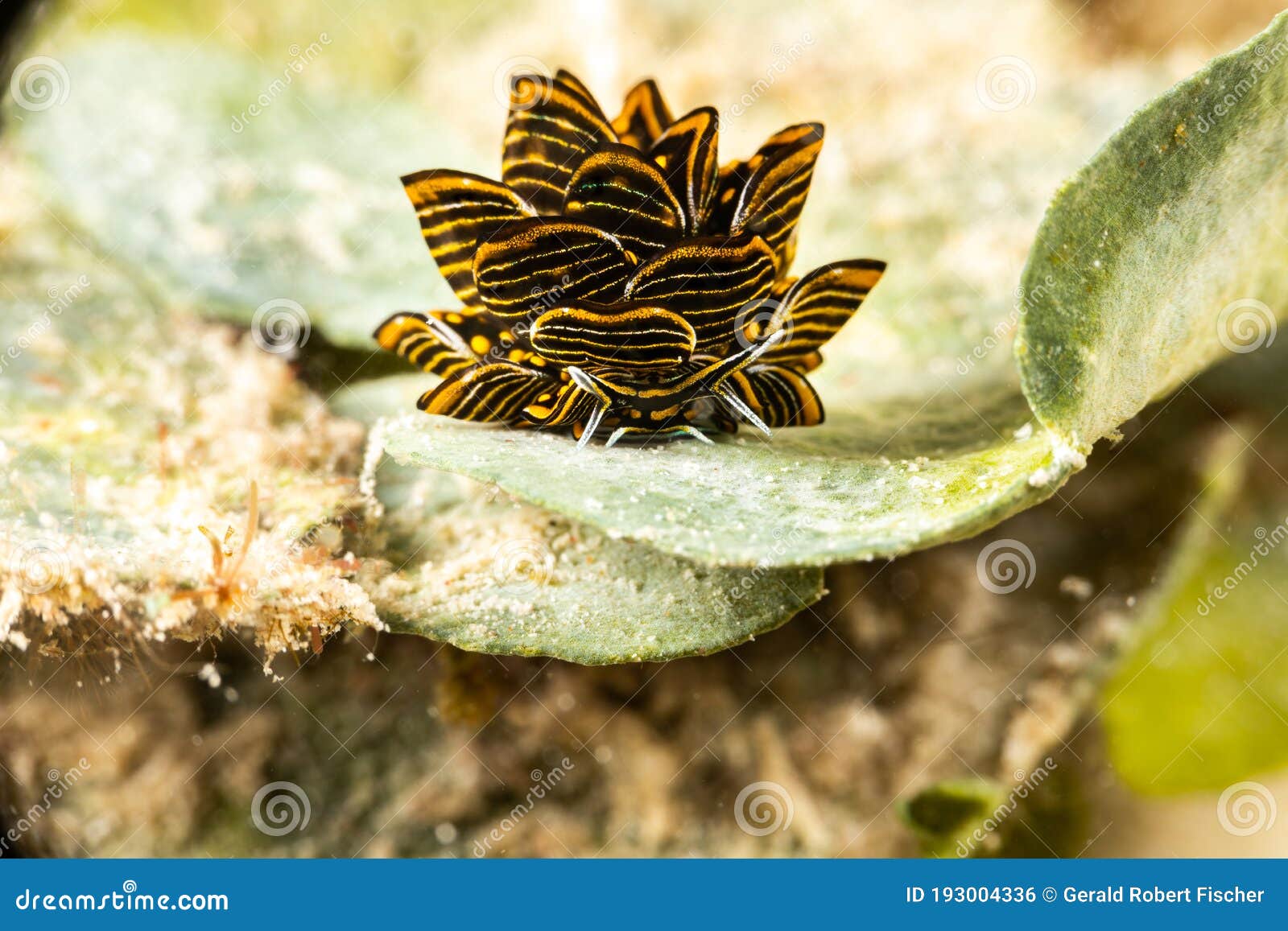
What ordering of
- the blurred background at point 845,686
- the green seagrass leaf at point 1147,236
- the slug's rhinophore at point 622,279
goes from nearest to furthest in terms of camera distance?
the green seagrass leaf at point 1147,236 → the slug's rhinophore at point 622,279 → the blurred background at point 845,686

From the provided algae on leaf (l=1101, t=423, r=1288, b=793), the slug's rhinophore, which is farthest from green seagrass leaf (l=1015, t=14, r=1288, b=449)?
algae on leaf (l=1101, t=423, r=1288, b=793)

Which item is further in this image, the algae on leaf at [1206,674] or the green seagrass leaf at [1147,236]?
the algae on leaf at [1206,674]

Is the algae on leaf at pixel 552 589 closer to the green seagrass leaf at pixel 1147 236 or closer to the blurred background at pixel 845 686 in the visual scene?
the blurred background at pixel 845 686

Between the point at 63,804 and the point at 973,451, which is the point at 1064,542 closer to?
the point at 973,451

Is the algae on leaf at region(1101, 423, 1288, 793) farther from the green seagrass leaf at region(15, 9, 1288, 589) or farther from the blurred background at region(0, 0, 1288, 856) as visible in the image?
the green seagrass leaf at region(15, 9, 1288, 589)

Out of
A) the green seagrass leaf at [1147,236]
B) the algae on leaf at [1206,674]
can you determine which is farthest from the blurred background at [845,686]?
the green seagrass leaf at [1147,236]

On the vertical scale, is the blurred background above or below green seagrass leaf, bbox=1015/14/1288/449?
below
